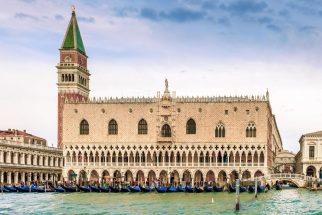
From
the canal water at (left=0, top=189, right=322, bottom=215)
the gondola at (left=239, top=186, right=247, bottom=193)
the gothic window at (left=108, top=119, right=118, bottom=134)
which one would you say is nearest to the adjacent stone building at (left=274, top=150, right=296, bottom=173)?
the gothic window at (left=108, top=119, right=118, bottom=134)

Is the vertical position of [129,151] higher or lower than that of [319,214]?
higher

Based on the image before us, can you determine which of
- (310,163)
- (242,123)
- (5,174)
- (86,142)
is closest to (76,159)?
(86,142)

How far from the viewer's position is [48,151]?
251 feet

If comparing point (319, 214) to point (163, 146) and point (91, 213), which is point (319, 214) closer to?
point (91, 213)

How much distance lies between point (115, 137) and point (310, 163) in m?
21.0

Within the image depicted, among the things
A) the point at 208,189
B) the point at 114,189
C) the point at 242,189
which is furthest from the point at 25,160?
the point at 242,189

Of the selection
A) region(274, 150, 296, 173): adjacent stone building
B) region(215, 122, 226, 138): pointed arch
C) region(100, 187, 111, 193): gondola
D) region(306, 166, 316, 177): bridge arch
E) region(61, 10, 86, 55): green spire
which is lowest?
region(100, 187, 111, 193): gondola

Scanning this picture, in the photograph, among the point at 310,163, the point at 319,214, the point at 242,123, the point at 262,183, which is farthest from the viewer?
the point at 310,163

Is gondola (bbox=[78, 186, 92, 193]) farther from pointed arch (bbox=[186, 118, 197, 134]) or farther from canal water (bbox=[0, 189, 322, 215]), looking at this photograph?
pointed arch (bbox=[186, 118, 197, 134])

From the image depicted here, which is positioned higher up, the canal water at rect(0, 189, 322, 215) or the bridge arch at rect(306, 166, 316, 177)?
the bridge arch at rect(306, 166, 316, 177)

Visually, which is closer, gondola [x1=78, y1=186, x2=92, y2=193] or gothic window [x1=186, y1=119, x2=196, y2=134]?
gondola [x1=78, y1=186, x2=92, y2=193]

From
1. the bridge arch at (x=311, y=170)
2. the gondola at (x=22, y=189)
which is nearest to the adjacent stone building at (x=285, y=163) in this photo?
the bridge arch at (x=311, y=170)

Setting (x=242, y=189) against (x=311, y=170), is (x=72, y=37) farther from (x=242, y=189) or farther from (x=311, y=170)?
(x=242, y=189)

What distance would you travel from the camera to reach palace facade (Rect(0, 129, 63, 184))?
6700 centimetres
